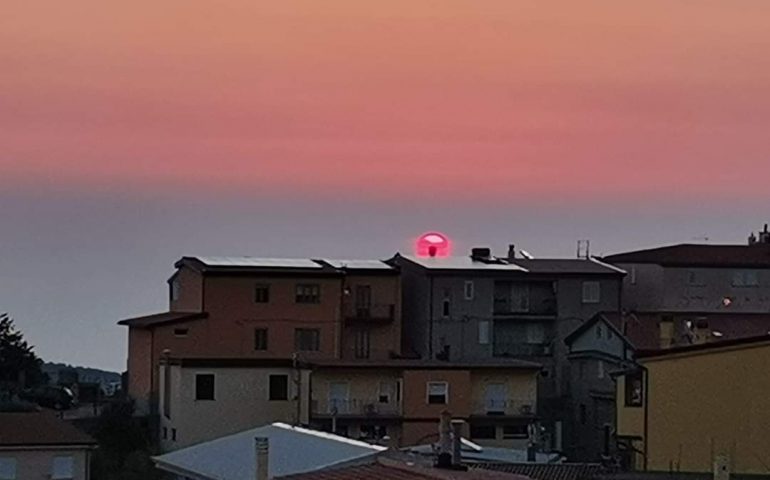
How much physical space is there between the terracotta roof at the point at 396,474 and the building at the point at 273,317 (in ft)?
162

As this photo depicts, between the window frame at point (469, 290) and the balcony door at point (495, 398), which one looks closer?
the balcony door at point (495, 398)

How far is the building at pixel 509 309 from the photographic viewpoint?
269 ft

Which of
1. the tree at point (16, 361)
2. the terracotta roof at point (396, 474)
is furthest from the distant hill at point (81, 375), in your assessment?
the terracotta roof at point (396, 474)

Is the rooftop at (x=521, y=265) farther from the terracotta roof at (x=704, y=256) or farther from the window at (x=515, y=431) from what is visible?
the window at (x=515, y=431)

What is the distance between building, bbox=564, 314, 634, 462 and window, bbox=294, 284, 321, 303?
900 cm

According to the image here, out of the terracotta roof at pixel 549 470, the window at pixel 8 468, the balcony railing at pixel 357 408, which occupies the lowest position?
the window at pixel 8 468

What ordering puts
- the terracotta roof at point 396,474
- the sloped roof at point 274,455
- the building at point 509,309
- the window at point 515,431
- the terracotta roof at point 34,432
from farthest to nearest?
the building at point 509,309, the window at point 515,431, the terracotta roof at point 34,432, the sloped roof at point 274,455, the terracotta roof at point 396,474

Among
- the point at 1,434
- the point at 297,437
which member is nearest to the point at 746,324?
the point at 1,434

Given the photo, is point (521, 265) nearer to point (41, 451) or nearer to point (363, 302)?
point (363, 302)

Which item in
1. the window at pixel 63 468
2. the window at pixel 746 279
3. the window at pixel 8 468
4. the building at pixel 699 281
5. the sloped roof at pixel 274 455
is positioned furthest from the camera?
the window at pixel 746 279

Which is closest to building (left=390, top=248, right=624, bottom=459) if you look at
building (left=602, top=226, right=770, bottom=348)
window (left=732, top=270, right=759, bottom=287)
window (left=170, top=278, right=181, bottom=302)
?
building (left=602, top=226, right=770, bottom=348)

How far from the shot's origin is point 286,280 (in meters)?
78.6

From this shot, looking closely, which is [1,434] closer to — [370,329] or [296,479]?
[370,329]

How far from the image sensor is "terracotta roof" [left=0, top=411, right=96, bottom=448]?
59.3 metres
